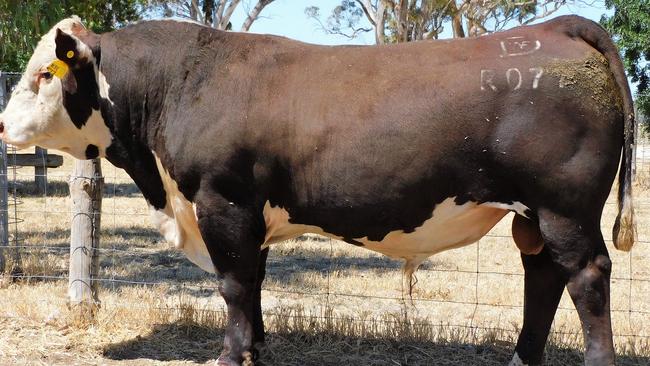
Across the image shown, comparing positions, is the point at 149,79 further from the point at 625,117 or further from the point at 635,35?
the point at 635,35

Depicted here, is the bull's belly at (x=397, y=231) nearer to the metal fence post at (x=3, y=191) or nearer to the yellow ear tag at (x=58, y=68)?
the yellow ear tag at (x=58, y=68)

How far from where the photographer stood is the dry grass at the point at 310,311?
5.20 m

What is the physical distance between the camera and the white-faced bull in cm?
392

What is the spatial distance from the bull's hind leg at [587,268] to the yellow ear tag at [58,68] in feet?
9.93

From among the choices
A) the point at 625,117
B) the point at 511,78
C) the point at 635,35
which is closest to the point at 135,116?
the point at 511,78

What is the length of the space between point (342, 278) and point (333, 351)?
96.6 inches

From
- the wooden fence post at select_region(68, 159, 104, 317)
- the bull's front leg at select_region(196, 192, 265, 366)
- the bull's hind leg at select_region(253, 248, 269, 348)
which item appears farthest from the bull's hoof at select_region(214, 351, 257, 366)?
the wooden fence post at select_region(68, 159, 104, 317)

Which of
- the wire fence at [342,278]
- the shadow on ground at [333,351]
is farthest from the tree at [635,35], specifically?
the shadow on ground at [333,351]

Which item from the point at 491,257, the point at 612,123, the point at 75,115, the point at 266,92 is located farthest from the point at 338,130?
the point at 491,257

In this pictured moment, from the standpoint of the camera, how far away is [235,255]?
4.46 m

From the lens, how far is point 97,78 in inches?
189

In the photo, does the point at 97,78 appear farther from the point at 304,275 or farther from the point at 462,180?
the point at 304,275

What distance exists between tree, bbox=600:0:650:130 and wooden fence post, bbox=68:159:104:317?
52.1 feet

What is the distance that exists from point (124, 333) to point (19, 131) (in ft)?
5.52
